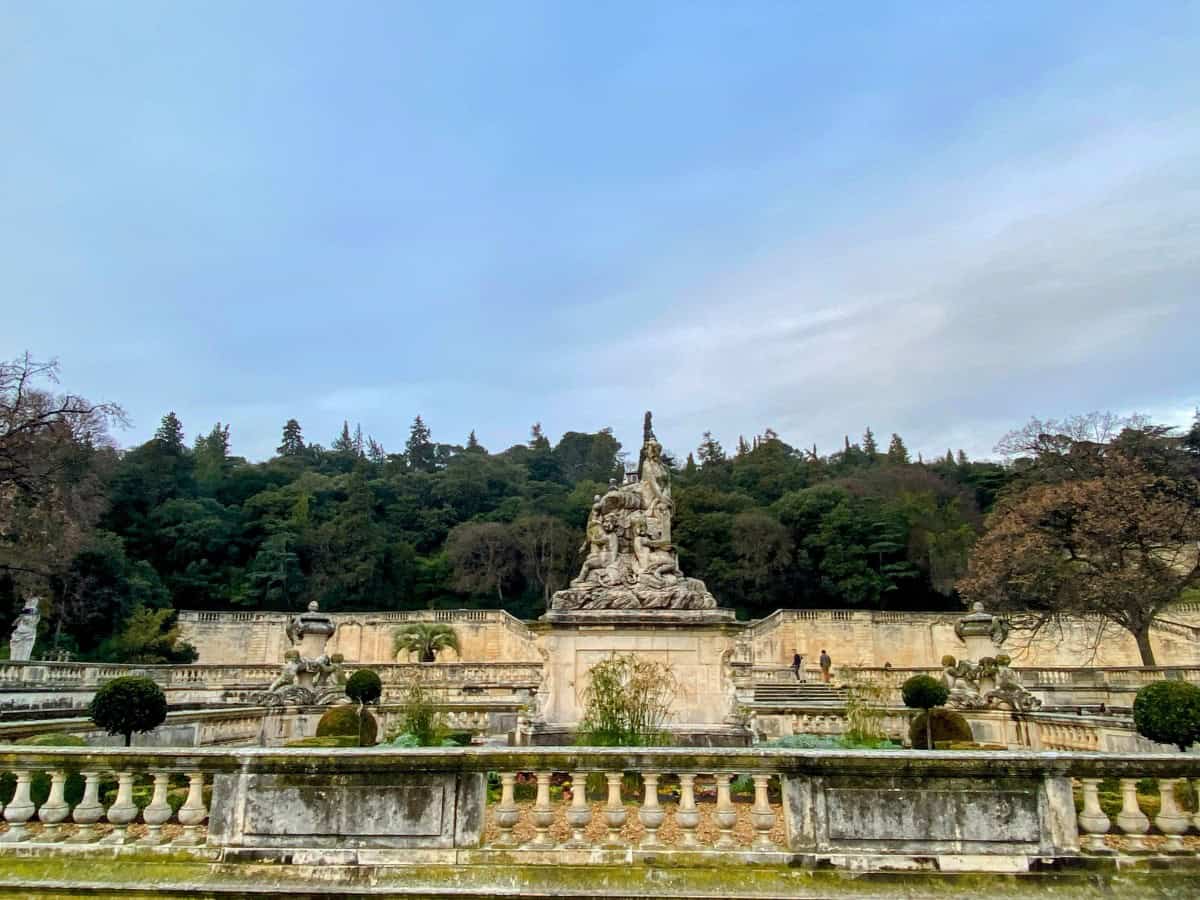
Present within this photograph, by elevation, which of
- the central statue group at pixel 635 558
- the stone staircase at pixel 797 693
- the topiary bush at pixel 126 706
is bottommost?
the stone staircase at pixel 797 693

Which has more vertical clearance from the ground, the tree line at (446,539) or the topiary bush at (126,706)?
the tree line at (446,539)

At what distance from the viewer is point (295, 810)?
4.68 m

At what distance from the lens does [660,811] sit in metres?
4.68

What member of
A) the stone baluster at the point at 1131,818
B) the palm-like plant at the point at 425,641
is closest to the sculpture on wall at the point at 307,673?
the stone baluster at the point at 1131,818

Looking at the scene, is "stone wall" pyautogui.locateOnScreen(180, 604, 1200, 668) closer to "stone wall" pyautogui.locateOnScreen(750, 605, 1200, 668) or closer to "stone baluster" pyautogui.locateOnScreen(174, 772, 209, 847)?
"stone wall" pyautogui.locateOnScreen(750, 605, 1200, 668)

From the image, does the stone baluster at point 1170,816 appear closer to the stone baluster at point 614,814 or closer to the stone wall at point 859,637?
the stone baluster at point 614,814

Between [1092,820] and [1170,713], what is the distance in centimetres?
661

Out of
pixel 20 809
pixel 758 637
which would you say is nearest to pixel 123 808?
pixel 20 809

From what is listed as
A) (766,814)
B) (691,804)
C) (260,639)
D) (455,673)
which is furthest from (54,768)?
(260,639)

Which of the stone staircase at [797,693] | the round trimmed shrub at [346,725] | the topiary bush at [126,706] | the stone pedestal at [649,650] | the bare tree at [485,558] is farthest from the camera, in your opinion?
the bare tree at [485,558]

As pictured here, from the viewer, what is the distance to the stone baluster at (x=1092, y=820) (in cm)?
458

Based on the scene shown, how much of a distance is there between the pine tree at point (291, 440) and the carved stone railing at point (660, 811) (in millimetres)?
81126

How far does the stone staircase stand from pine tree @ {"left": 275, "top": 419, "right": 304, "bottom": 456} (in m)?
67.5

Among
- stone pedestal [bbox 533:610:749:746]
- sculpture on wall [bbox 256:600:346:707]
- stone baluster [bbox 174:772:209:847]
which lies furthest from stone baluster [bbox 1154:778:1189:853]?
sculpture on wall [bbox 256:600:346:707]
